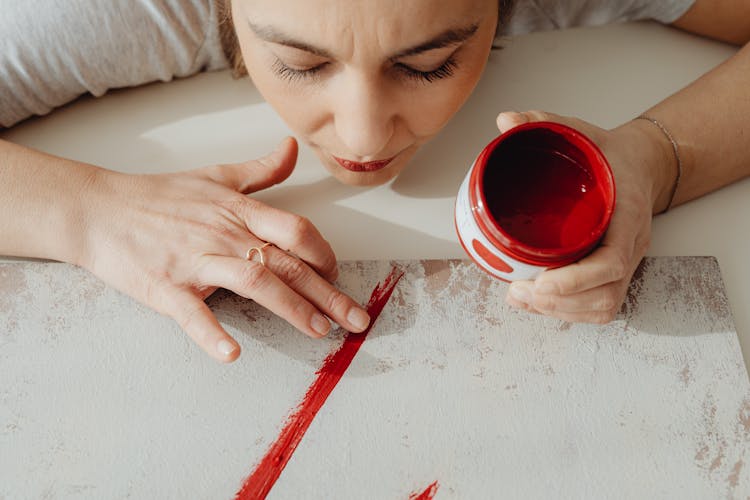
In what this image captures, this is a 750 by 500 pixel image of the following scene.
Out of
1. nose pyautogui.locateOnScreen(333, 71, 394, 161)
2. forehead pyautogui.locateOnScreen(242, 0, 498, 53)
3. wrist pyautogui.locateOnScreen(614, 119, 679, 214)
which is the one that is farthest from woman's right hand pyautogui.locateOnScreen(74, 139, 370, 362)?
wrist pyautogui.locateOnScreen(614, 119, 679, 214)

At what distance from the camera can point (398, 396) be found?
73 centimetres

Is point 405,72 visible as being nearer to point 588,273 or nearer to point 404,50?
point 404,50

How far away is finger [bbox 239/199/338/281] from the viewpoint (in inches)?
29.3

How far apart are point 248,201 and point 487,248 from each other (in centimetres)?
29

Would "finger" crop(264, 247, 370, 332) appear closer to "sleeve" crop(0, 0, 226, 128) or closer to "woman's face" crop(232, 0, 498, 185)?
"woman's face" crop(232, 0, 498, 185)

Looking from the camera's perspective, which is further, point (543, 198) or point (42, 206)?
point (42, 206)

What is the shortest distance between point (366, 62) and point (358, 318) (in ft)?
0.89

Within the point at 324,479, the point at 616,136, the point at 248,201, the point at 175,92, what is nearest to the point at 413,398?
the point at 324,479

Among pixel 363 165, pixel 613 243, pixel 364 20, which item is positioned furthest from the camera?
pixel 363 165

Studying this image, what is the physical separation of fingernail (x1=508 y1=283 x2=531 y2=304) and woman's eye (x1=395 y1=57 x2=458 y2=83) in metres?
0.21

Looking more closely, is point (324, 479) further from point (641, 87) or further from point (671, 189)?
point (641, 87)

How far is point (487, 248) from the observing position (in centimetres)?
63

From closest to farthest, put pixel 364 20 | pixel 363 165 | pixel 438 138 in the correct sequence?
1. pixel 364 20
2. pixel 363 165
3. pixel 438 138

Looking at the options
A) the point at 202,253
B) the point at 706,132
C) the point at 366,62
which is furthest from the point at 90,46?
the point at 706,132
